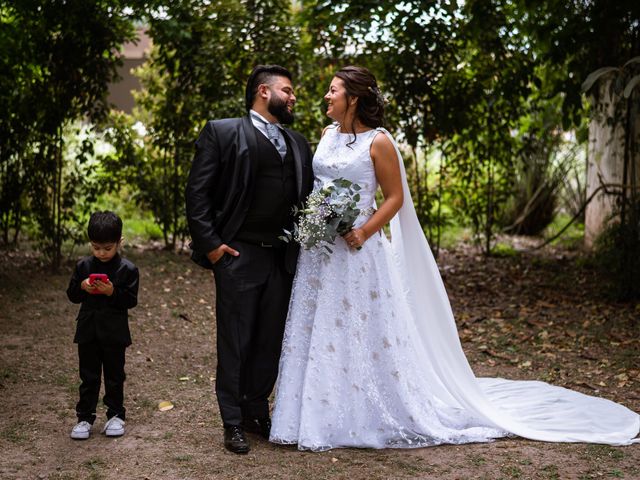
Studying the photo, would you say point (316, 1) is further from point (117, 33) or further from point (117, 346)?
point (117, 346)

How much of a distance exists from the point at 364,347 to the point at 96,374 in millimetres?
1563

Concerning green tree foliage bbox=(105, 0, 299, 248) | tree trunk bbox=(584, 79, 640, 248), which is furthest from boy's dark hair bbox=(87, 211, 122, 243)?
tree trunk bbox=(584, 79, 640, 248)

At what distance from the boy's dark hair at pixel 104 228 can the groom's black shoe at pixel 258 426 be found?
1350mm

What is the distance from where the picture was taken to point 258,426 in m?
5.25

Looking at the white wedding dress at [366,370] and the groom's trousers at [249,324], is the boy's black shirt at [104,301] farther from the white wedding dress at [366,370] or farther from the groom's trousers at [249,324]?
the white wedding dress at [366,370]

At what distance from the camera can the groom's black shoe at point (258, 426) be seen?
5.22 metres

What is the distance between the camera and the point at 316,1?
9844 mm

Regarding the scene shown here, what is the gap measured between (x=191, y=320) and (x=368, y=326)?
370 cm

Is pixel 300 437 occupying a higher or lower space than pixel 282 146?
lower

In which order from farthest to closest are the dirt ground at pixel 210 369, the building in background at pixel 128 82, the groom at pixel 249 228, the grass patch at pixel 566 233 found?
the building in background at pixel 128 82
the grass patch at pixel 566 233
the groom at pixel 249 228
the dirt ground at pixel 210 369

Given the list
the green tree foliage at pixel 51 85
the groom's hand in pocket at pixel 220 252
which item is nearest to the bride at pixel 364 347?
the groom's hand in pocket at pixel 220 252

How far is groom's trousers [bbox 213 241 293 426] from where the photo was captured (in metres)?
4.98

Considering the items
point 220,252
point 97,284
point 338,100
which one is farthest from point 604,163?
point 97,284

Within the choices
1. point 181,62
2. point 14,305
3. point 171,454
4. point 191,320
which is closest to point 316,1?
point 181,62
